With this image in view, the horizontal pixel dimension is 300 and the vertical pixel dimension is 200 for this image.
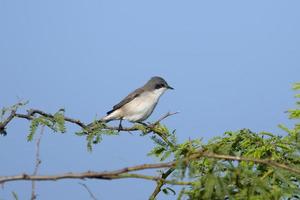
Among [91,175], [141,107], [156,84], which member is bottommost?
[91,175]

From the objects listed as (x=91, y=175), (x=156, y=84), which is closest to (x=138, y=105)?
(x=156, y=84)

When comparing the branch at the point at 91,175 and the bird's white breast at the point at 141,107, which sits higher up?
the bird's white breast at the point at 141,107

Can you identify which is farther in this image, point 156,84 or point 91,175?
point 156,84

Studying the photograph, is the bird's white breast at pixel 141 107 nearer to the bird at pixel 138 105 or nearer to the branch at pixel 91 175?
the bird at pixel 138 105

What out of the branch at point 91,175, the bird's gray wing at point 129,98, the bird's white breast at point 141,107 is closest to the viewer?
the branch at point 91,175

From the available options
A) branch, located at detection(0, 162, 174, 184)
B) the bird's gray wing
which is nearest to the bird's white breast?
the bird's gray wing

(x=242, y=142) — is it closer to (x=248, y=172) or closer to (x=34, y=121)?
(x=34, y=121)

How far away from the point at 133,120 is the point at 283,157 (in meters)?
7.60

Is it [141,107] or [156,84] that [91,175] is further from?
[156,84]

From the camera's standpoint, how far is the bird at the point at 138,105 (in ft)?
45.0

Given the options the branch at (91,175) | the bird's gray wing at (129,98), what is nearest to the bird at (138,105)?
the bird's gray wing at (129,98)

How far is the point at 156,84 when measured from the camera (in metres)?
15.2

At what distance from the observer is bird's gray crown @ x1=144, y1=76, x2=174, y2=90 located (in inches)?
591

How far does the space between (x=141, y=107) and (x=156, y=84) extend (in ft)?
4.79
